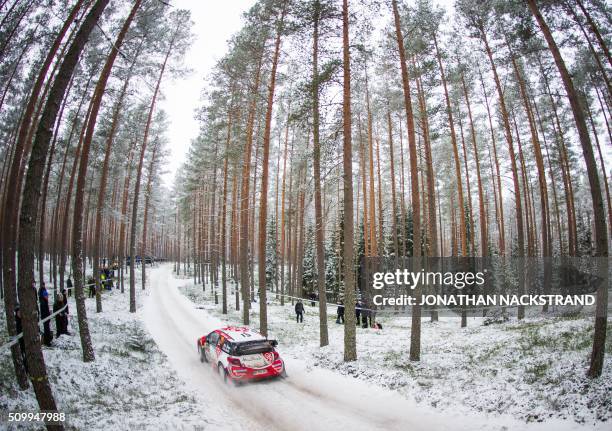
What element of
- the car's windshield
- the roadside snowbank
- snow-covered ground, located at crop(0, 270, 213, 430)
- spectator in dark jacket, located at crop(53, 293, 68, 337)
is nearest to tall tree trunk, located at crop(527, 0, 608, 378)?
the roadside snowbank

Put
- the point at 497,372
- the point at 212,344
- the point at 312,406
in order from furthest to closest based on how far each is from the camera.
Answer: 1. the point at 212,344
2. the point at 497,372
3. the point at 312,406

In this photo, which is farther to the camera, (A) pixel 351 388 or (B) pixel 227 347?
(B) pixel 227 347

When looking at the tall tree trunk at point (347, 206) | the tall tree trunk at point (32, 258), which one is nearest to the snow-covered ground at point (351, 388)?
the tall tree trunk at point (347, 206)

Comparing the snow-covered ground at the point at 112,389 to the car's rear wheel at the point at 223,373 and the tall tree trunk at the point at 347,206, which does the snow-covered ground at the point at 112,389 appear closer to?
the car's rear wheel at the point at 223,373

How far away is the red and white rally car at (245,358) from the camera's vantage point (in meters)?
9.39

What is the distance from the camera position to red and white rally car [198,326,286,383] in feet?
30.8

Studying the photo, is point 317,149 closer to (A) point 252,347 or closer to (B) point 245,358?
(A) point 252,347

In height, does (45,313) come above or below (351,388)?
above

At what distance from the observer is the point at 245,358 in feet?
31.3

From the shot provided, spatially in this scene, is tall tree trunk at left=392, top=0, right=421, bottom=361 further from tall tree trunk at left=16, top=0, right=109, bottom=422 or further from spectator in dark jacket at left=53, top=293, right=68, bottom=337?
spectator in dark jacket at left=53, top=293, right=68, bottom=337

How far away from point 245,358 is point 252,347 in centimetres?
38

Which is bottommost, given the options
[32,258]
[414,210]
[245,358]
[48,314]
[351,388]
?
[351,388]

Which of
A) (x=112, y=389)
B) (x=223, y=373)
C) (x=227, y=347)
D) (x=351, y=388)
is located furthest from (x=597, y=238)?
(x=112, y=389)

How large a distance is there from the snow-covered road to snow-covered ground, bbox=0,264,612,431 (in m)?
0.03
